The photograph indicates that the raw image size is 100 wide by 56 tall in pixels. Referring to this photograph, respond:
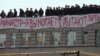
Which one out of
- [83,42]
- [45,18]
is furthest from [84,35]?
[45,18]

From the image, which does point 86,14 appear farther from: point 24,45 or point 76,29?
point 24,45

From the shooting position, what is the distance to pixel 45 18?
228 ft

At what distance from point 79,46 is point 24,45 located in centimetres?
780

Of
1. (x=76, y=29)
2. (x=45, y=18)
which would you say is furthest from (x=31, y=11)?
(x=76, y=29)

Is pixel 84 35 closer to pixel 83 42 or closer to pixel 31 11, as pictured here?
pixel 83 42

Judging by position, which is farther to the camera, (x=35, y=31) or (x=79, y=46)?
(x=35, y=31)

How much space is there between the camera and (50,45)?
68750 mm

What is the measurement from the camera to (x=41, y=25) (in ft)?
229

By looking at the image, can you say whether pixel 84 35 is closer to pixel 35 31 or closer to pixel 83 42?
pixel 83 42

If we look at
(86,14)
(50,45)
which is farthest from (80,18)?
(50,45)

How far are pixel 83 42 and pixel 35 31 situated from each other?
6.64 meters

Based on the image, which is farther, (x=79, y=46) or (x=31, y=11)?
(x=31, y=11)

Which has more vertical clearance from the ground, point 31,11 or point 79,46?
point 31,11

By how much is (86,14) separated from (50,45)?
611 cm
